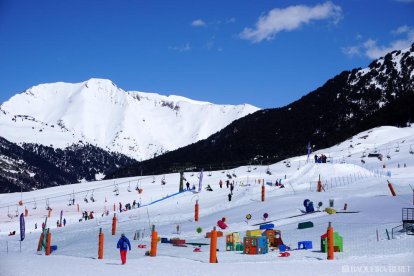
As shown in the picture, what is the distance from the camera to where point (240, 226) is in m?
30.1

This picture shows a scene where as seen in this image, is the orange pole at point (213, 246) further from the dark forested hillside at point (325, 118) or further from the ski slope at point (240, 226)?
the dark forested hillside at point (325, 118)

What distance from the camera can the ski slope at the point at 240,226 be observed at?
16.7m

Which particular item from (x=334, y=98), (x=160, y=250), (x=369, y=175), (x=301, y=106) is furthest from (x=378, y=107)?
(x=160, y=250)

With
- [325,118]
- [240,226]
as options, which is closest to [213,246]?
[240,226]

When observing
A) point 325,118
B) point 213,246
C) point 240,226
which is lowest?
point 213,246

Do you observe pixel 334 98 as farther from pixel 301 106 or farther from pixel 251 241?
pixel 251 241

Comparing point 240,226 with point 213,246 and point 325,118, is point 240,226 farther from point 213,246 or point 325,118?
point 325,118

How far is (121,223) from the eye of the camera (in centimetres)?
3966

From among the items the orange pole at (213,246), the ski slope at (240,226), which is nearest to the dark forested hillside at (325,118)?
the ski slope at (240,226)

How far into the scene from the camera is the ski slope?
1666 centimetres

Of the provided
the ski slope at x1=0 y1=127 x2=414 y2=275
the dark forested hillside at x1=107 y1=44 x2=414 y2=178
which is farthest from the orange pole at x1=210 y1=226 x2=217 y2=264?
the dark forested hillside at x1=107 y1=44 x2=414 y2=178

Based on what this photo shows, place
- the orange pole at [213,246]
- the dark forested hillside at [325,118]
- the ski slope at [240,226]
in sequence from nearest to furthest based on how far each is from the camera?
the ski slope at [240,226] → the orange pole at [213,246] → the dark forested hillside at [325,118]

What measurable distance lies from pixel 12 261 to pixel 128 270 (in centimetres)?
562

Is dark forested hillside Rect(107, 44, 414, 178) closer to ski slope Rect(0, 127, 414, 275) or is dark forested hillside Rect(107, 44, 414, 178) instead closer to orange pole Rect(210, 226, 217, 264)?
ski slope Rect(0, 127, 414, 275)
